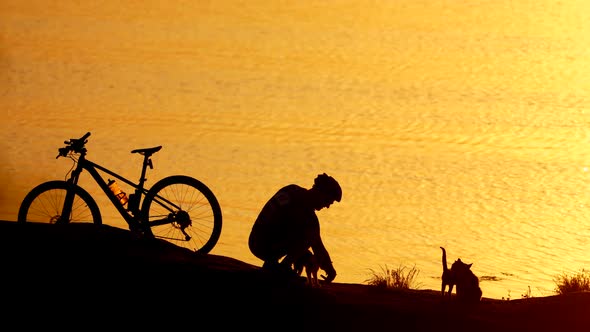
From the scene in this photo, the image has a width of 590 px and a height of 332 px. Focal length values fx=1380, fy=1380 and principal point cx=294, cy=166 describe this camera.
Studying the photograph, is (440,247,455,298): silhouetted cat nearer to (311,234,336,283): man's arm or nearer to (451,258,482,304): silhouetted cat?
(451,258,482,304): silhouetted cat

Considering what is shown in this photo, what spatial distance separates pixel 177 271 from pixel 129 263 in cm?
67

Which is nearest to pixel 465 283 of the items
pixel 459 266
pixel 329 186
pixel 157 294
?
pixel 459 266

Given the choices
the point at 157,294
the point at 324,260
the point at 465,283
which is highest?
the point at 465,283

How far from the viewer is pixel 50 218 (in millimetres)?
21266

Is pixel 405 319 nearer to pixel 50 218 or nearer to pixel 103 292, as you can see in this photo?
pixel 103 292

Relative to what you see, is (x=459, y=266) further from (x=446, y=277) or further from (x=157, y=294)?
(x=157, y=294)

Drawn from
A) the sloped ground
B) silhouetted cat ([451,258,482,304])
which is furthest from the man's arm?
silhouetted cat ([451,258,482,304])

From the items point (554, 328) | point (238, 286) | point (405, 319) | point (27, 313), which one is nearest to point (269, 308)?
point (238, 286)

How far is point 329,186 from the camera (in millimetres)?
18109

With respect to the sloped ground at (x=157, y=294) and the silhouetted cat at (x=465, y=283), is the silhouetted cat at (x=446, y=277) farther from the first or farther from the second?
the sloped ground at (x=157, y=294)

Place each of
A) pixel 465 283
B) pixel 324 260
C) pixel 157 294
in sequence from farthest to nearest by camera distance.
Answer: pixel 465 283, pixel 324 260, pixel 157 294

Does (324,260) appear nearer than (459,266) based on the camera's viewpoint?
Yes

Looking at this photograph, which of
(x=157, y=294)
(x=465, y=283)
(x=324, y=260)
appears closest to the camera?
(x=157, y=294)


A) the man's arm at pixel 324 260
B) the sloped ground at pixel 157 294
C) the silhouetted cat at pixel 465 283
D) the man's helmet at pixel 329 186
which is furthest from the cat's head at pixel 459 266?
the man's helmet at pixel 329 186
